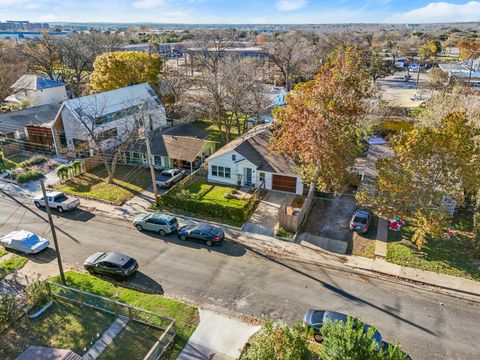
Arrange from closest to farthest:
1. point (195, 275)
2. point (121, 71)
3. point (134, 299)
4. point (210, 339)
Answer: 1. point (210, 339)
2. point (134, 299)
3. point (195, 275)
4. point (121, 71)

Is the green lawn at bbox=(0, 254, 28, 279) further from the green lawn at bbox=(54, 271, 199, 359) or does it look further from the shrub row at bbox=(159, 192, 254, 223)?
the shrub row at bbox=(159, 192, 254, 223)

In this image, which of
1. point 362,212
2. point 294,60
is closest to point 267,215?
point 362,212

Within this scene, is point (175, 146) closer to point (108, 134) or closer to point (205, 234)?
point (108, 134)

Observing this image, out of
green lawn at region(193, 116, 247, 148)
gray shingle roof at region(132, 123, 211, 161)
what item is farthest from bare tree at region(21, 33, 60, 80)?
gray shingle roof at region(132, 123, 211, 161)

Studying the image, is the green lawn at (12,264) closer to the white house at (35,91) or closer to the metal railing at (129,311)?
the metal railing at (129,311)

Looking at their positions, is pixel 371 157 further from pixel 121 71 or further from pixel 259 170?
pixel 121 71

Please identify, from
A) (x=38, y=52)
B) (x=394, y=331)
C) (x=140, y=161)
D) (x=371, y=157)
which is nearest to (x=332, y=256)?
(x=394, y=331)
